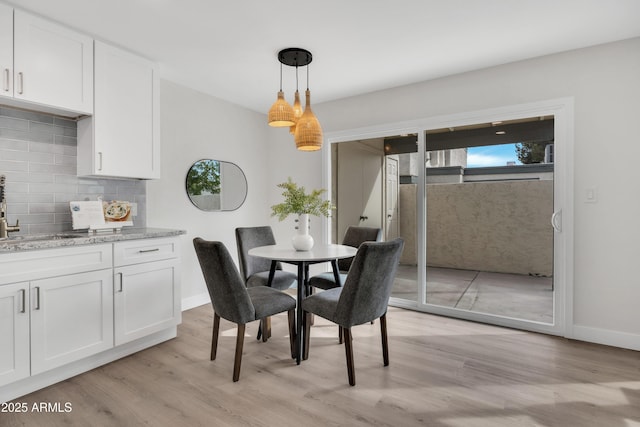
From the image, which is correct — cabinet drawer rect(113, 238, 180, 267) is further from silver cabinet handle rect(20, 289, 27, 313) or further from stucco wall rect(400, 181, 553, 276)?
stucco wall rect(400, 181, 553, 276)

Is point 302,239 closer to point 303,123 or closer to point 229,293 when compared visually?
point 229,293

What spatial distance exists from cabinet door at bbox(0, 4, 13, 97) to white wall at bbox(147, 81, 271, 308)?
1.31m

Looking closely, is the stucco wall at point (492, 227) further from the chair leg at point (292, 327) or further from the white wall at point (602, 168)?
the chair leg at point (292, 327)

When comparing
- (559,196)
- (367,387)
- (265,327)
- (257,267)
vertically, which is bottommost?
(367,387)

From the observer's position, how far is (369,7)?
219 centimetres

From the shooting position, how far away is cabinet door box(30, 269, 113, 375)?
201 cm

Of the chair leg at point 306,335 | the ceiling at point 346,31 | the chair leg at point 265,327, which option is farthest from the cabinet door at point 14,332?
the ceiling at point 346,31

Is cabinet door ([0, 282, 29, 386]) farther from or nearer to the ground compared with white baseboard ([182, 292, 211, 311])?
farther from the ground

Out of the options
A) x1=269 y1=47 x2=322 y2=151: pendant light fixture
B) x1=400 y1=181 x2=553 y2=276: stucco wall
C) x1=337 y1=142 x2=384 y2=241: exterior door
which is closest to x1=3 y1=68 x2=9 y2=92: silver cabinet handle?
x1=269 y1=47 x2=322 y2=151: pendant light fixture

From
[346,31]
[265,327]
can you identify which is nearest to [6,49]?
[346,31]

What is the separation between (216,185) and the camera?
13.1ft

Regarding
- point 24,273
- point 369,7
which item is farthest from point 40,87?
point 369,7

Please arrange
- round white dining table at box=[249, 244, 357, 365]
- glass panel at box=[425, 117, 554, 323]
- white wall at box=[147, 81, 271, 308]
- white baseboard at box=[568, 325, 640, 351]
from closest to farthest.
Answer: round white dining table at box=[249, 244, 357, 365]
white baseboard at box=[568, 325, 640, 351]
white wall at box=[147, 81, 271, 308]
glass panel at box=[425, 117, 554, 323]

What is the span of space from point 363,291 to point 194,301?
2.39 metres
